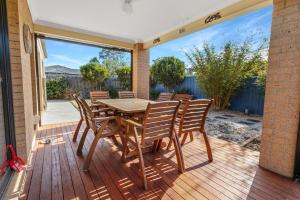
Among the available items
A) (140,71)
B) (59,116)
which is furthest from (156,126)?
(59,116)

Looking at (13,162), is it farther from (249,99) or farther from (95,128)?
(249,99)

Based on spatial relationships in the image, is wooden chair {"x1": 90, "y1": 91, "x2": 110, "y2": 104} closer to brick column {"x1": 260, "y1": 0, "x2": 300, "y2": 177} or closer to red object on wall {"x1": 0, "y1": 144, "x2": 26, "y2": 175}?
red object on wall {"x1": 0, "y1": 144, "x2": 26, "y2": 175}

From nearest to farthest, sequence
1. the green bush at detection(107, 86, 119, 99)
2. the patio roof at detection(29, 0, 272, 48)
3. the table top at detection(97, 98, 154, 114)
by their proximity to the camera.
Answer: the table top at detection(97, 98, 154, 114)
the patio roof at detection(29, 0, 272, 48)
the green bush at detection(107, 86, 119, 99)

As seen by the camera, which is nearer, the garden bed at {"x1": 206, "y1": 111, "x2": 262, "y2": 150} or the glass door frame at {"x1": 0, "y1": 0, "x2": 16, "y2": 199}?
the glass door frame at {"x1": 0, "y1": 0, "x2": 16, "y2": 199}

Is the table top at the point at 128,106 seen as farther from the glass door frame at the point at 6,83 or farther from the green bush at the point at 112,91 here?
the green bush at the point at 112,91

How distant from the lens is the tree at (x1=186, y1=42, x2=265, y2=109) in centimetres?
575

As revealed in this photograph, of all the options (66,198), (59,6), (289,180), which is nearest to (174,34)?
(59,6)

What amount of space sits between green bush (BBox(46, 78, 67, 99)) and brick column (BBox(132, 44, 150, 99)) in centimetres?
624

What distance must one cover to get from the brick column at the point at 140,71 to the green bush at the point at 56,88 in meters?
6.24

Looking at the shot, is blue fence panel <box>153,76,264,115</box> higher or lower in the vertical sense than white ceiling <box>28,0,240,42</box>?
lower

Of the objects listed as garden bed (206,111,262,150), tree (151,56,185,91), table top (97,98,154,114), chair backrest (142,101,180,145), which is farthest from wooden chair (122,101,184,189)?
tree (151,56,185,91)

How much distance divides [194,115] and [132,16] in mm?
2409

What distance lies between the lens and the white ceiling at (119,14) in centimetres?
287

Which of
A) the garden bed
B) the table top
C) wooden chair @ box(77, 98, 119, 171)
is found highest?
the table top
